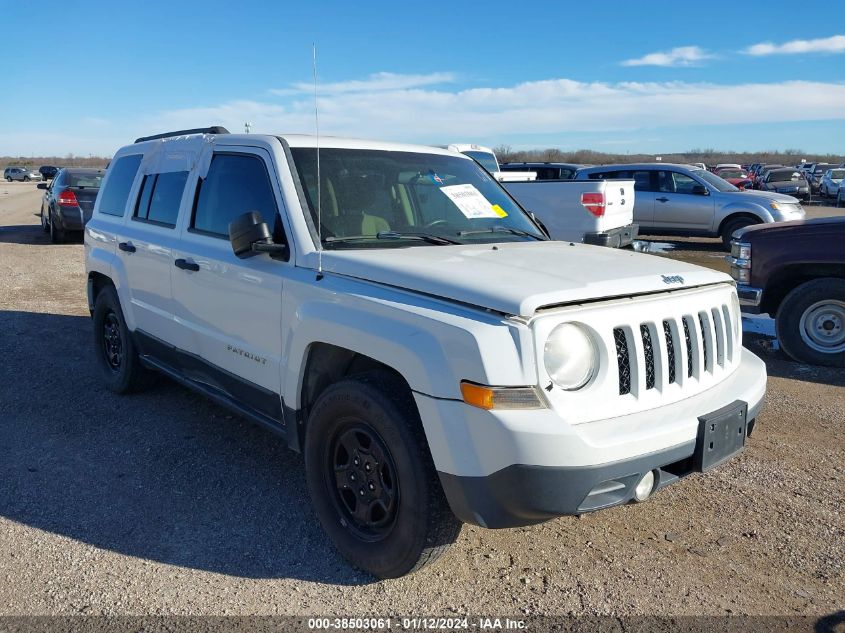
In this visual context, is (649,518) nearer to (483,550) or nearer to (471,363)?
(483,550)

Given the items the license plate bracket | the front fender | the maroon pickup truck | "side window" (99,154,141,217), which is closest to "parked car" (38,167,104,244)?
"side window" (99,154,141,217)

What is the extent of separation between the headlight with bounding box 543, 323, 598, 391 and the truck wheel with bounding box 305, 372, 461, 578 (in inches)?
23.0

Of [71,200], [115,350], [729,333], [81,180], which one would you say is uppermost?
[81,180]

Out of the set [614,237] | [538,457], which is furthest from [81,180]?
[538,457]

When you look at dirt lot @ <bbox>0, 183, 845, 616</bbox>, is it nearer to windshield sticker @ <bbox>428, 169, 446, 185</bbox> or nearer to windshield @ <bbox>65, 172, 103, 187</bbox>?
windshield sticker @ <bbox>428, 169, 446, 185</bbox>

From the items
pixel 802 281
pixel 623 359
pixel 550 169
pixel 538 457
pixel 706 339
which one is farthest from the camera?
pixel 550 169


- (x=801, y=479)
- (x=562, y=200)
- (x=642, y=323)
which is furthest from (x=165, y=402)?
(x=562, y=200)

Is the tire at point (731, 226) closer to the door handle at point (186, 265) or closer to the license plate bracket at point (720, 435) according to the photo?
the license plate bracket at point (720, 435)

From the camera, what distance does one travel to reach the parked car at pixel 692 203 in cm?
1531

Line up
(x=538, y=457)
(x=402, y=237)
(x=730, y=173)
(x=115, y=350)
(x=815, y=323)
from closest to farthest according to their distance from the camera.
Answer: (x=538, y=457)
(x=402, y=237)
(x=115, y=350)
(x=815, y=323)
(x=730, y=173)

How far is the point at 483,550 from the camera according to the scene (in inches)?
139

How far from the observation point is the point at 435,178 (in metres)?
4.43

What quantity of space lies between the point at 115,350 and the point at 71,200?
36.0ft

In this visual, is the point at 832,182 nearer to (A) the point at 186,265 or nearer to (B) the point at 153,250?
(B) the point at 153,250
